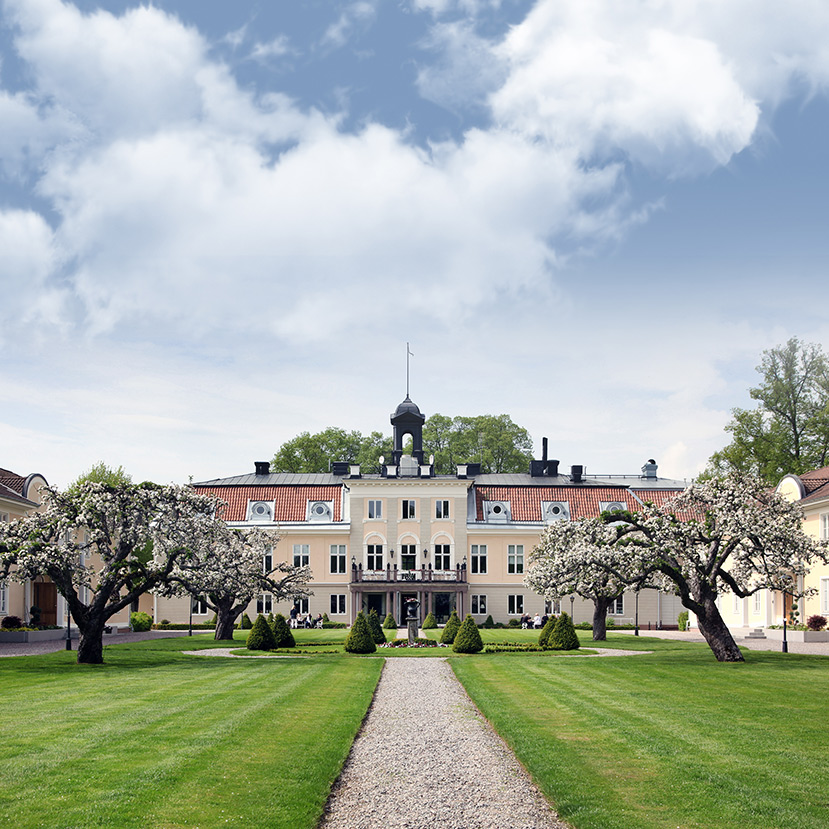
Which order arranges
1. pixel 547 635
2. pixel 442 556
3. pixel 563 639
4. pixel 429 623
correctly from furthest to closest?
pixel 442 556 → pixel 429 623 → pixel 547 635 → pixel 563 639

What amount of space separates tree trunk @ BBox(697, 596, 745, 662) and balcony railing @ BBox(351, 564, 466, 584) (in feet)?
114

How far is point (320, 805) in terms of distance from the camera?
10.0 meters

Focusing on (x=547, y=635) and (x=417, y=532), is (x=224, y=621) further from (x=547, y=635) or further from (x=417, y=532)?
(x=417, y=532)

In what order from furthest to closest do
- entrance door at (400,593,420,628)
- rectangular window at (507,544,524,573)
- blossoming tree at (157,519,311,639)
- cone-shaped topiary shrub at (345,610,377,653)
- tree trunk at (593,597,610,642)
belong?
rectangular window at (507,544,524,573) < entrance door at (400,593,420,628) < tree trunk at (593,597,610,642) < cone-shaped topiary shrub at (345,610,377,653) < blossoming tree at (157,519,311,639)

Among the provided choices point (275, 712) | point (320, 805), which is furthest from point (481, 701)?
point (320, 805)

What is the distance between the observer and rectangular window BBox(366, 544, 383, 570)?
6781cm

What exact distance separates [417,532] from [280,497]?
34.0ft

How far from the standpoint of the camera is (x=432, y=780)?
1132 cm

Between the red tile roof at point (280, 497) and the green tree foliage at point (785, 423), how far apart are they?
27.1 m

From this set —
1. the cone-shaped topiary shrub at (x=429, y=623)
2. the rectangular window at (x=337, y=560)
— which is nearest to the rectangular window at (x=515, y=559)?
the cone-shaped topiary shrub at (x=429, y=623)

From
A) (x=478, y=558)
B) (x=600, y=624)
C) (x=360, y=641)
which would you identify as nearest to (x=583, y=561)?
(x=360, y=641)

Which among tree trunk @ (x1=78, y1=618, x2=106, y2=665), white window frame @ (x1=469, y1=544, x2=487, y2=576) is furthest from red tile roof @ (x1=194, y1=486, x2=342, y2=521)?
tree trunk @ (x1=78, y1=618, x2=106, y2=665)

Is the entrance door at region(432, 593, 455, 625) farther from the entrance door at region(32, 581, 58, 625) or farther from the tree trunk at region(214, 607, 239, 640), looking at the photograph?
the entrance door at region(32, 581, 58, 625)

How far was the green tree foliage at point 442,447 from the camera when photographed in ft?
275
